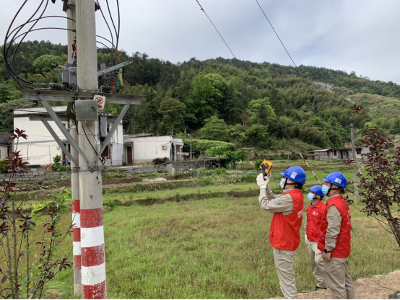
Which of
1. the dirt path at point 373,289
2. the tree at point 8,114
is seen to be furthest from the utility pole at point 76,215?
the tree at point 8,114

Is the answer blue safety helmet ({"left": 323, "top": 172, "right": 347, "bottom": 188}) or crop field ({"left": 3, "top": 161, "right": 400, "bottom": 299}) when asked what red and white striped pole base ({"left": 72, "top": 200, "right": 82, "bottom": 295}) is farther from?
blue safety helmet ({"left": 323, "top": 172, "right": 347, "bottom": 188})

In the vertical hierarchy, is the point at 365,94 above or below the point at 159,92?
above

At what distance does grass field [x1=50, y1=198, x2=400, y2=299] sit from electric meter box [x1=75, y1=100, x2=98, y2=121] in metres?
2.84

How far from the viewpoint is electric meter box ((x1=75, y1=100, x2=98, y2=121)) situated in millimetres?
3006

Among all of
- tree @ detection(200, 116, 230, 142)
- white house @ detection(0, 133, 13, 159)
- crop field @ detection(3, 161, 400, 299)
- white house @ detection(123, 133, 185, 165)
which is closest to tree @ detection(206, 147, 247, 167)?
white house @ detection(123, 133, 185, 165)

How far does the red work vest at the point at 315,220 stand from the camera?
452 cm

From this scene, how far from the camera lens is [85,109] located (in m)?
3.03

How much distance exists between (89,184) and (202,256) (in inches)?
161

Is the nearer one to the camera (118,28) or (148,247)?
(118,28)

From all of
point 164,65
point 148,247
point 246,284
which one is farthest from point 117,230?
point 164,65

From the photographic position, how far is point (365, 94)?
388ft

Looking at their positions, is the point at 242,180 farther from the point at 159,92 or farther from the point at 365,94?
the point at 365,94

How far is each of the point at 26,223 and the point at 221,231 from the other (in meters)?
6.93

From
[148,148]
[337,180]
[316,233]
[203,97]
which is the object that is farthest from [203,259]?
[203,97]
